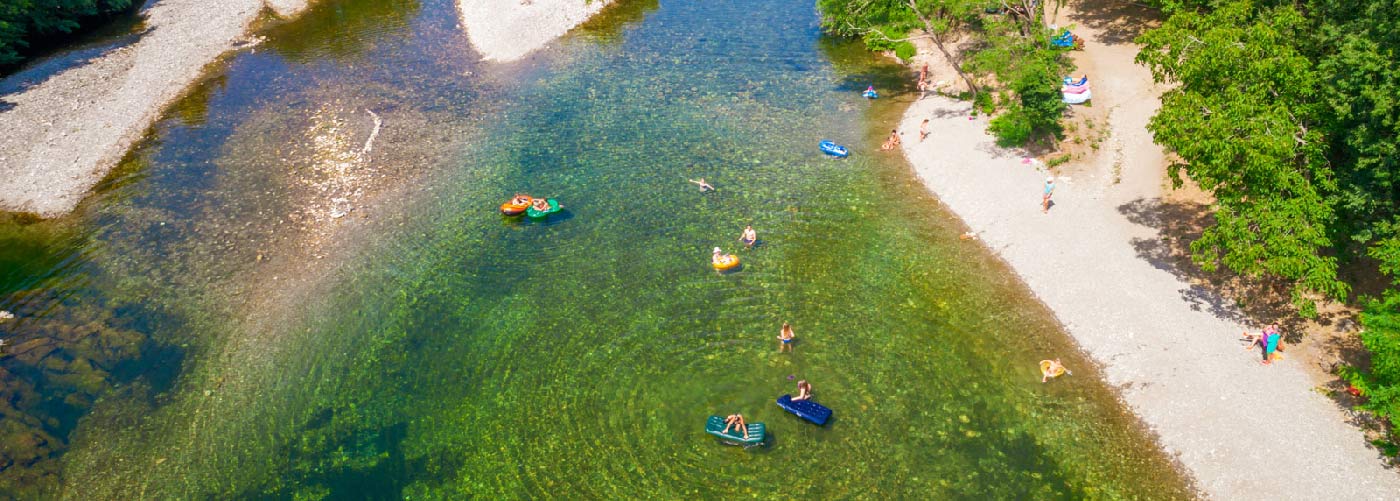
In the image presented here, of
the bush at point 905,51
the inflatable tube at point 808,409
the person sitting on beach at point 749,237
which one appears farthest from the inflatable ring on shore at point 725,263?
the bush at point 905,51

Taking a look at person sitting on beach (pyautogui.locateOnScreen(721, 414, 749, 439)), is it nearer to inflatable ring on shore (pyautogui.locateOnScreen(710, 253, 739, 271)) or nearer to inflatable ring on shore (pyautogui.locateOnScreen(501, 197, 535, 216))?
inflatable ring on shore (pyautogui.locateOnScreen(710, 253, 739, 271))

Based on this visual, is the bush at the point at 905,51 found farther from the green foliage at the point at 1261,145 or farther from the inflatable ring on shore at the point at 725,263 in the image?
the inflatable ring on shore at the point at 725,263

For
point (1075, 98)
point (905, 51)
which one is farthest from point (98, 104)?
point (1075, 98)

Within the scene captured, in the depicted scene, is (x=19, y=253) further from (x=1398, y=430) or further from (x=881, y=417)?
(x=1398, y=430)

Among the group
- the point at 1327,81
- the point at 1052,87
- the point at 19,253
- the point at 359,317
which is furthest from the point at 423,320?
the point at 1327,81

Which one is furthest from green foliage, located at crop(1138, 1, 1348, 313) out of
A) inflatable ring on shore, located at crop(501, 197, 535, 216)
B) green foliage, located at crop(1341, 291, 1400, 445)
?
inflatable ring on shore, located at crop(501, 197, 535, 216)
